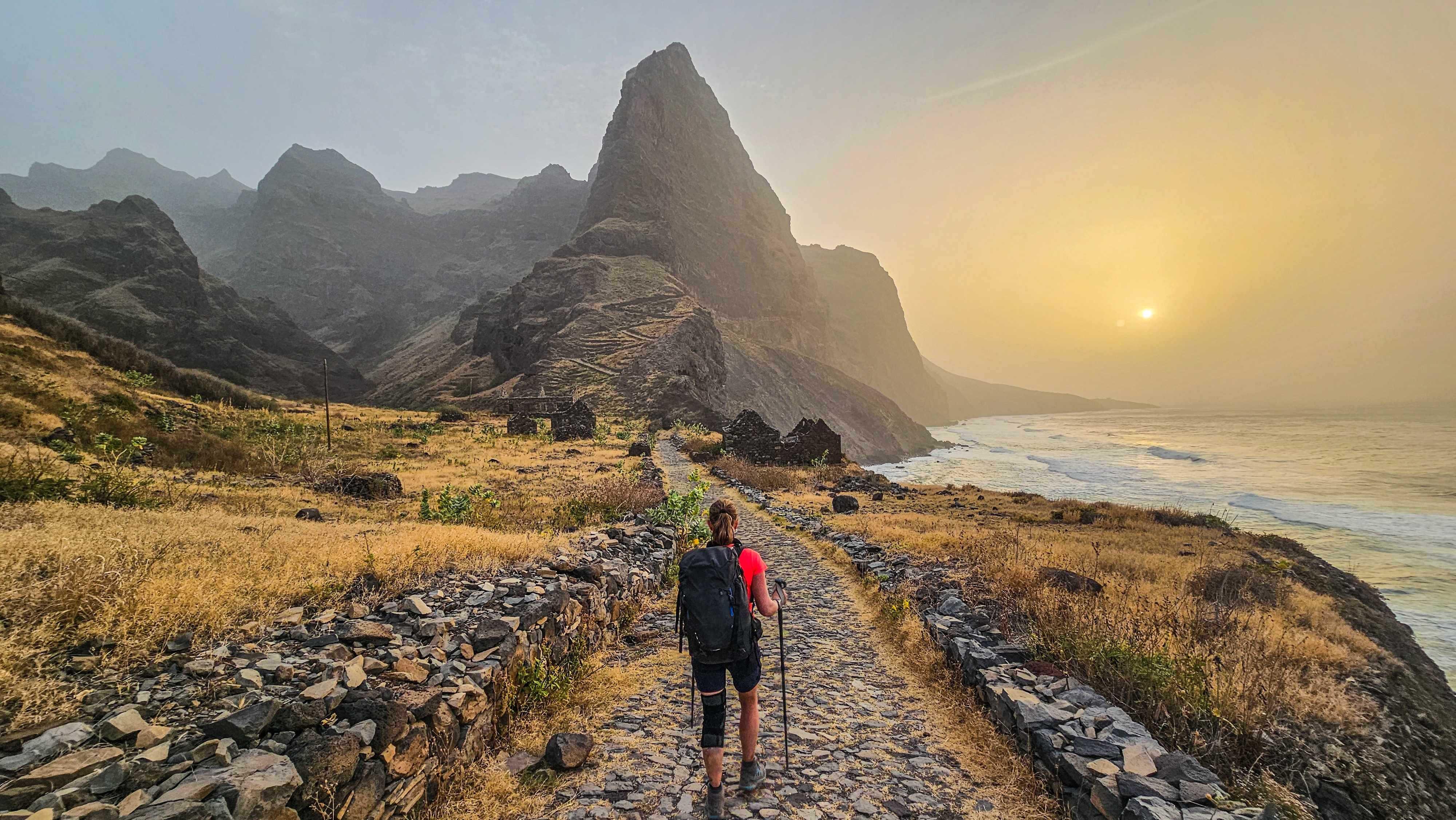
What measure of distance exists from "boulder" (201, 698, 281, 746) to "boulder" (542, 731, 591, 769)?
91.4 inches

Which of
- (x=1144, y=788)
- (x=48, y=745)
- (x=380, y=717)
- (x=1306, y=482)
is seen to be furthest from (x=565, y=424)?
(x=1306, y=482)

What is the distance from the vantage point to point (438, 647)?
510cm

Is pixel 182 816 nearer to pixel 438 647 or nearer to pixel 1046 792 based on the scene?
pixel 438 647

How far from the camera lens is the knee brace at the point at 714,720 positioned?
4.56 m

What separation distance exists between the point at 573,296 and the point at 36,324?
248 feet

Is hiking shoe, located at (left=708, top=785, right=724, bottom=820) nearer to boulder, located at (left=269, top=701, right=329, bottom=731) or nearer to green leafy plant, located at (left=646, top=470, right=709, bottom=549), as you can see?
boulder, located at (left=269, top=701, right=329, bottom=731)

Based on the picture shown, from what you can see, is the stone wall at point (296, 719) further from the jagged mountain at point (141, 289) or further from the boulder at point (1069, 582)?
the jagged mountain at point (141, 289)

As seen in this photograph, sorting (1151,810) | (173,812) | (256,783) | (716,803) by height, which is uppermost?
(173,812)

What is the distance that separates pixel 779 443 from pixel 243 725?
33.3 meters

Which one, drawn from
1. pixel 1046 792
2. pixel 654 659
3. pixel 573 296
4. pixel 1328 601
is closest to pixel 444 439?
pixel 654 659

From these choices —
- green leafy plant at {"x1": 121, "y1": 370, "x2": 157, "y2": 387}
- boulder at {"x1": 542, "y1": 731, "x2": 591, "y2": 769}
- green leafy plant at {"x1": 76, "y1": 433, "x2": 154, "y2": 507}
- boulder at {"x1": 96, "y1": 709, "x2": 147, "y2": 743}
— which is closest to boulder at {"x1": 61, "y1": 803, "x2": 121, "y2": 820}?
boulder at {"x1": 96, "y1": 709, "x2": 147, "y2": 743}

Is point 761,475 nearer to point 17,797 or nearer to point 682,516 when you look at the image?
point 682,516

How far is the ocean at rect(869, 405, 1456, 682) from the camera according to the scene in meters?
22.9

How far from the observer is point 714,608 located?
4.52 m
